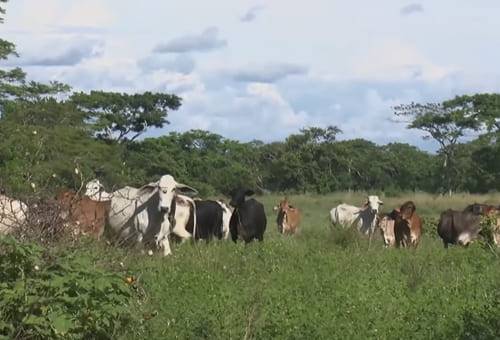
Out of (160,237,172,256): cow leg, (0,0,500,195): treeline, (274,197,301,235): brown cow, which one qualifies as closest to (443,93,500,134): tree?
(0,0,500,195): treeline

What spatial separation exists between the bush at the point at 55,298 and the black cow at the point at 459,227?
10.8 m

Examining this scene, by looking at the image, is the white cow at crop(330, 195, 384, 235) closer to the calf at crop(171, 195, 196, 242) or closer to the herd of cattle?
the herd of cattle

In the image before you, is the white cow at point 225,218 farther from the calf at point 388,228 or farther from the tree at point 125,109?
the tree at point 125,109

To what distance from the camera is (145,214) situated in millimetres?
13156

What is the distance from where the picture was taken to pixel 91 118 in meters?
44.8

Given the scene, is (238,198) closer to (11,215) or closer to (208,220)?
(208,220)

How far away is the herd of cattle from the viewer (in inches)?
400

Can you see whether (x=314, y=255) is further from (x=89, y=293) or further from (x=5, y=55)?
(x=5, y=55)

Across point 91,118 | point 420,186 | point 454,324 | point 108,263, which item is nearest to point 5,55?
point 91,118

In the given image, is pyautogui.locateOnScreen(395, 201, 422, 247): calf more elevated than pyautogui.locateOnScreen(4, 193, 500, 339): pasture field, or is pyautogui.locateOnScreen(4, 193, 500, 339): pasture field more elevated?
pyautogui.locateOnScreen(395, 201, 422, 247): calf

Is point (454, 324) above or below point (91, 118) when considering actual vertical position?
below

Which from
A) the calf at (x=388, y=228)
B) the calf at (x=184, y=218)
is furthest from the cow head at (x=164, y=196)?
the calf at (x=388, y=228)

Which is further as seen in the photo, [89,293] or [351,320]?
[351,320]

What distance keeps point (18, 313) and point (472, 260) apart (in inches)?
253
